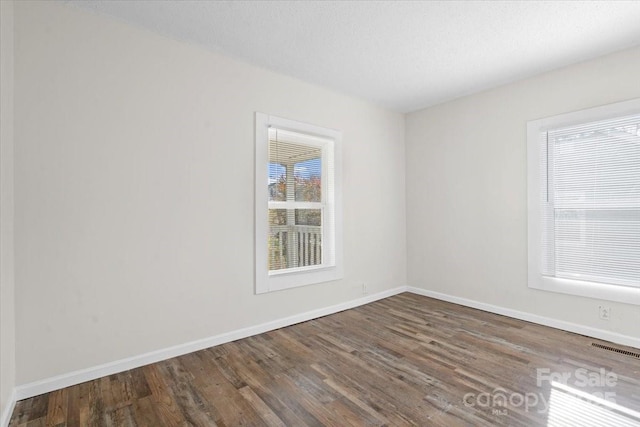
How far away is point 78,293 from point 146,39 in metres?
2.02

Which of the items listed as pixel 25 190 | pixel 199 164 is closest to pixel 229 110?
pixel 199 164

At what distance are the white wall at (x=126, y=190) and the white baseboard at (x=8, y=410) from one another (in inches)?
5.3

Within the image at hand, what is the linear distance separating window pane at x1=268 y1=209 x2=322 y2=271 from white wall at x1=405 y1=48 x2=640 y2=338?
166cm

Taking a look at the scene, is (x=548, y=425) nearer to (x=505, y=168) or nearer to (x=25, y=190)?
(x=505, y=168)

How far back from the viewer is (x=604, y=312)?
2898 mm

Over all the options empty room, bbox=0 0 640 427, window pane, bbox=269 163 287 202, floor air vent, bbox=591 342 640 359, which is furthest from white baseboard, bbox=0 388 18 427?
floor air vent, bbox=591 342 640 359

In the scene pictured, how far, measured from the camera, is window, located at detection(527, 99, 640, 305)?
2.79m

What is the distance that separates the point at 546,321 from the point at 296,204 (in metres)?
2.93

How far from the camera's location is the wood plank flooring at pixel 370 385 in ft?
5.95

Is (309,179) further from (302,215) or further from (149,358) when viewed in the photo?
(149,358)

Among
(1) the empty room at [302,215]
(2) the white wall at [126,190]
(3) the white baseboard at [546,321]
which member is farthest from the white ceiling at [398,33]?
(3) the white baseboard at [546,321]

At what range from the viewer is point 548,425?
1.72m

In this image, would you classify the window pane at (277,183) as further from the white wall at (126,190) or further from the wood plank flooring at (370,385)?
the wood plank flooring at (370,385)

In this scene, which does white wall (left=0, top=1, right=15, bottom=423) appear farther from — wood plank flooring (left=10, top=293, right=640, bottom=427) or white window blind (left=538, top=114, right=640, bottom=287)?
white window blind (left=538, top=114, right=640, bottom=287)
